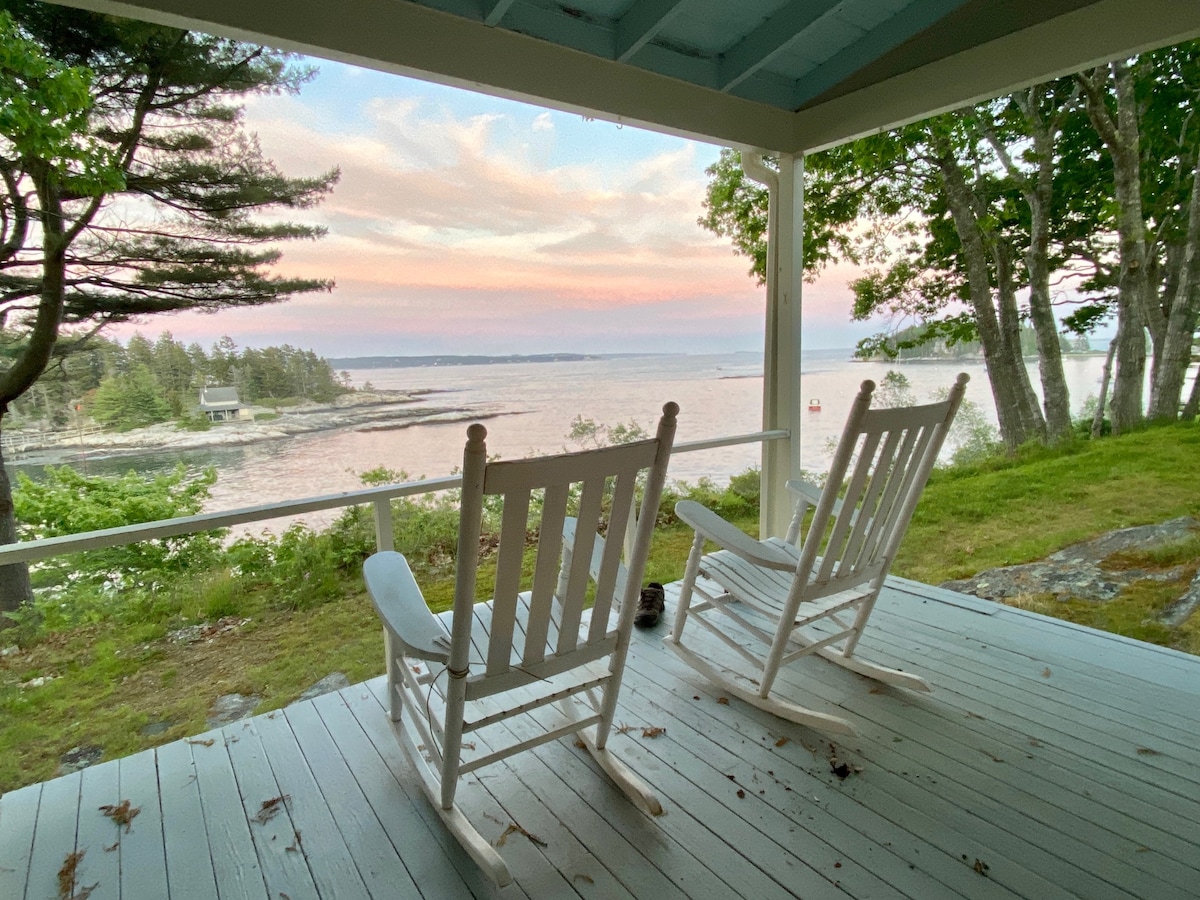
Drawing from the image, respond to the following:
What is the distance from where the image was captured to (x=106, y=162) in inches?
→ 108

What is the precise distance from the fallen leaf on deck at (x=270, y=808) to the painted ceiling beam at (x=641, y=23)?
9.70ft

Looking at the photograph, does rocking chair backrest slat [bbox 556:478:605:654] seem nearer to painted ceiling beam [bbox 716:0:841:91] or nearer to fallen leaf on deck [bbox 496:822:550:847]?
fallen leaf on deck [bbox 496:822:550:847]

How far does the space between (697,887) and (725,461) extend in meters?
3.33

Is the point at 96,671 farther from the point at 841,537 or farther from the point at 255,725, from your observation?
the point at 841,537

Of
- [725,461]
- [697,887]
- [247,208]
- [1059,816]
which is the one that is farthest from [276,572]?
[1059,816]

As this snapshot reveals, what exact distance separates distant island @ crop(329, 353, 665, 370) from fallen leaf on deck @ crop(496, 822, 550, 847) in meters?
2.83

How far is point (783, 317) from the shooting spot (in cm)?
337

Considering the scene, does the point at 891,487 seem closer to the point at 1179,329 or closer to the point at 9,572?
the point at 1179,329

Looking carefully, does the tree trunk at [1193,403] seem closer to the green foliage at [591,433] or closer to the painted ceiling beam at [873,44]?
the painted ceiling beam at [873,44]

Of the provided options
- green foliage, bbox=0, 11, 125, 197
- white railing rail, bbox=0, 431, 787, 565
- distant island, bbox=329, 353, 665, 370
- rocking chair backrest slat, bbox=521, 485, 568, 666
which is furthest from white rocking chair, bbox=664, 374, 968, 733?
green foliage, bbox=0, 11, 125, 197

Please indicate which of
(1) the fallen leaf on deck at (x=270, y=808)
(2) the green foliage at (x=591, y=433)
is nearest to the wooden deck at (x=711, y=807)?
(1) the fallen leaf on deck at (x=270, y=808)

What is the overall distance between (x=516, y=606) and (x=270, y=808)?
1.03 metres

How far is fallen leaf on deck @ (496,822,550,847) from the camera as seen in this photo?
1.50m

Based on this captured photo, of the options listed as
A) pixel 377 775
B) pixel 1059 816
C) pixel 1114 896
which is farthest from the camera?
pixel 377 775
